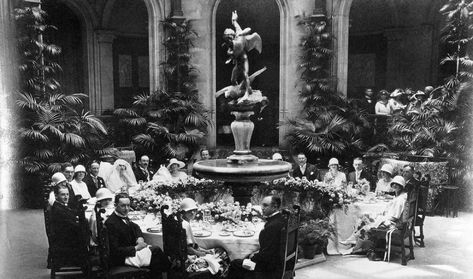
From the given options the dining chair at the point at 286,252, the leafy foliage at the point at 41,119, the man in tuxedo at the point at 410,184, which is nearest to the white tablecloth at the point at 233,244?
the dining chair at the point at 286,252

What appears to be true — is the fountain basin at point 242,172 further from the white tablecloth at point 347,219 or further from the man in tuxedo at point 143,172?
the man in tuxedo at point 143,172

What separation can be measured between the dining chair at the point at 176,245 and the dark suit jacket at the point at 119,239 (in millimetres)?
444

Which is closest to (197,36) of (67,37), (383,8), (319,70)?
(319,70)

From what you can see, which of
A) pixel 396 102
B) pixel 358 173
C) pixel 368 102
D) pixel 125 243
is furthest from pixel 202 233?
pixel 368 102

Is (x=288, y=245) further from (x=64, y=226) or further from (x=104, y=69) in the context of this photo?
(x=104, y=69)

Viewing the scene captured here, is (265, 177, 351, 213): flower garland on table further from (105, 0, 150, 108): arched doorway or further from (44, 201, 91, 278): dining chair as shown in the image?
(105, 0, 150, 108): arched doorway

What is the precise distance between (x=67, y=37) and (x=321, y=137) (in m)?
10.2

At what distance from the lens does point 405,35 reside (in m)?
17.3

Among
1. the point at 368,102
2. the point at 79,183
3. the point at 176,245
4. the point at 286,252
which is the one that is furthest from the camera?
the point at 368,102

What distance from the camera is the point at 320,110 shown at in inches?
547

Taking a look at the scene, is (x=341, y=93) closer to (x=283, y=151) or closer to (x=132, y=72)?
(x=283, y=151)

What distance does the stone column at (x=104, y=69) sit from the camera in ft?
58.2

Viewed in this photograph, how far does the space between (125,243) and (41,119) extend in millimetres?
6437

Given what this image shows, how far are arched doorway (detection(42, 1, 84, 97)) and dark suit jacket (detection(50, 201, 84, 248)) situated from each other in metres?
12.4
